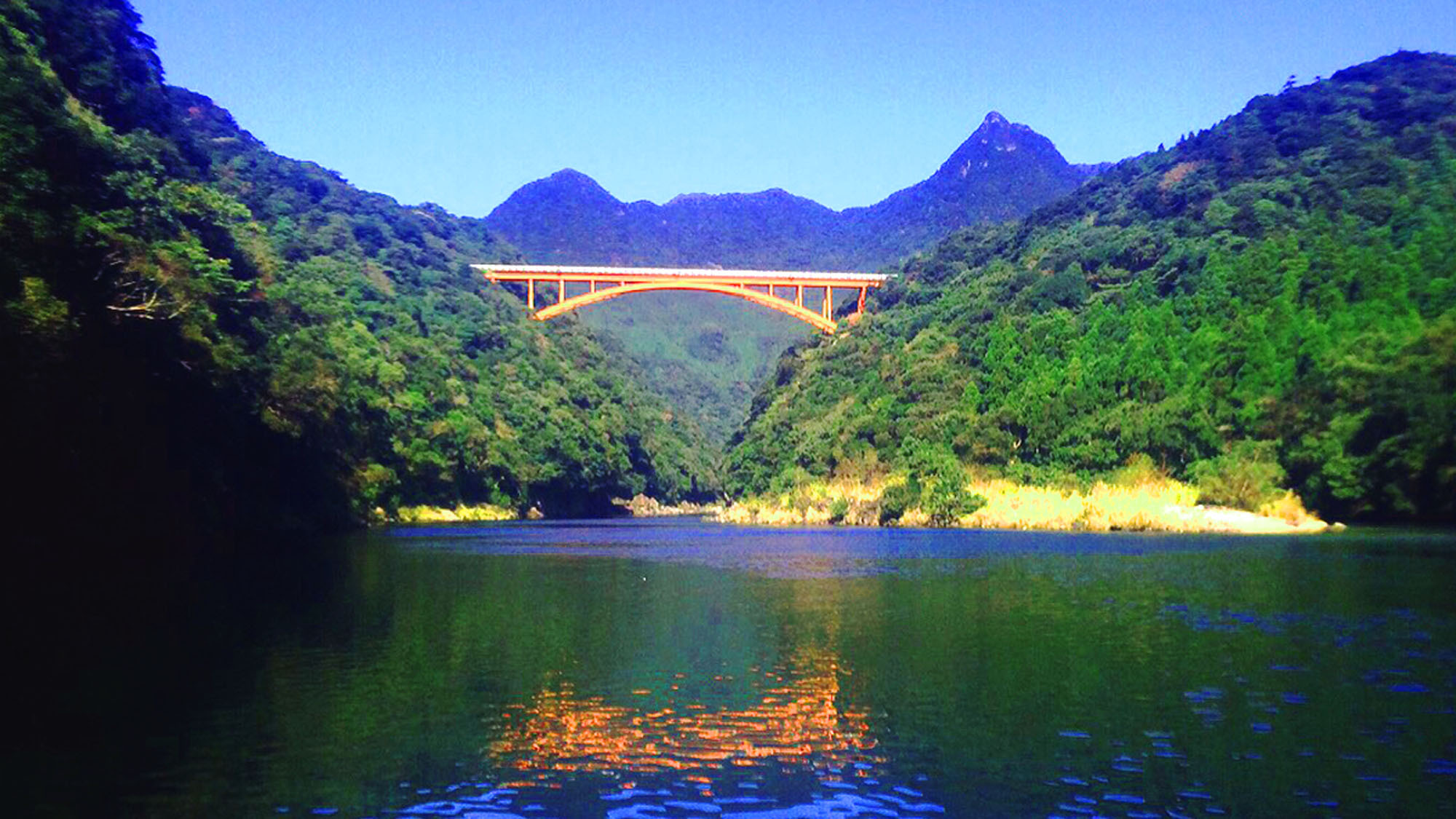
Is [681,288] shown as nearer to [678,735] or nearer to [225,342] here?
[225,342]

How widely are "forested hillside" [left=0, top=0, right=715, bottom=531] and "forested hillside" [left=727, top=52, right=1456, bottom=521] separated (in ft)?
64.8

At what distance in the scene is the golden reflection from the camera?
1423 cm

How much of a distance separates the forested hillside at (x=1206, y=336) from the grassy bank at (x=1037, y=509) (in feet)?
4.93

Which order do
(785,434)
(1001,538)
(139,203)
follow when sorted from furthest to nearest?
(785,434) < (1001,538) < (139,203)

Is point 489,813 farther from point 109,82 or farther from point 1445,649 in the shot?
point 109,82

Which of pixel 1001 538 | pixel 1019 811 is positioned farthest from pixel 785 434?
pixel 1019 811

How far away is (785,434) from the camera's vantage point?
324 feet

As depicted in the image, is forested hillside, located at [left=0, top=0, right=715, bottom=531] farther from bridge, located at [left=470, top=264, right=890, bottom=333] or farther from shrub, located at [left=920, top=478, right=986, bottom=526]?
shrub, located at [left=920, top=478, right=986, bottom=526]

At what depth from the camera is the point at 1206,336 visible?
241ft

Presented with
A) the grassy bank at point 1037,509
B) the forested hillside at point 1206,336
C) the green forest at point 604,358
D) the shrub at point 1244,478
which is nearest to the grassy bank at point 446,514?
the green forest at point 604,358

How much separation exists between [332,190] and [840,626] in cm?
11755

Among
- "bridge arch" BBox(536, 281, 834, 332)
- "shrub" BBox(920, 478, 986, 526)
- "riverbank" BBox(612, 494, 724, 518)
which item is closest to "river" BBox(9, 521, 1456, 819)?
"shrub" BBox(920, 478, 986, 526)

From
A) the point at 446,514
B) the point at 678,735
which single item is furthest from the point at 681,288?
the point at 678,735

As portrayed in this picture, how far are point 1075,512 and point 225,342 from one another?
126ft
